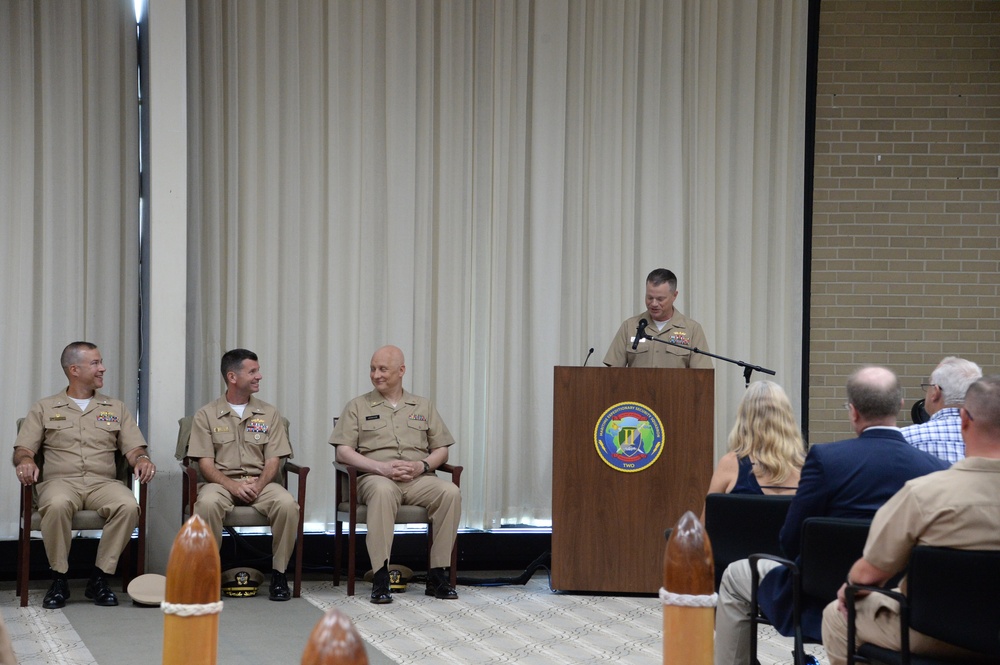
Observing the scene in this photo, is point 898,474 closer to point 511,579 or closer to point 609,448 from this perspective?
point 609,448

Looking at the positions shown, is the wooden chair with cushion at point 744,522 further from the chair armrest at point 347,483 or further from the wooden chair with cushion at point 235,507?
the wooden chair with cushion at point 235,507

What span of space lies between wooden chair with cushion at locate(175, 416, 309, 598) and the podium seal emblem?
151cm

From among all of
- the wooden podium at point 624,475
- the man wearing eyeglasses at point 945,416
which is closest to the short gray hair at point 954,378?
the man wearing eyeglasses at point 945,416

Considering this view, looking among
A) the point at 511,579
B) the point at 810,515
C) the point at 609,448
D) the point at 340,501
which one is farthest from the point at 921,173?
the point at 810,515

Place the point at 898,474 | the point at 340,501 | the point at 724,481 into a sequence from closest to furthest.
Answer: the point at 898,474, the point at 724,481, the point at 340,501

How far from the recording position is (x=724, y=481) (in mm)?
4023

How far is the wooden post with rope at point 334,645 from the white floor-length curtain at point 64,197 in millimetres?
6005

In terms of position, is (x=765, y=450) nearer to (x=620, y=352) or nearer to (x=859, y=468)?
(x=859, y=468)

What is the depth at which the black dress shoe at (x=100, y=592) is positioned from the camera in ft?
17.9

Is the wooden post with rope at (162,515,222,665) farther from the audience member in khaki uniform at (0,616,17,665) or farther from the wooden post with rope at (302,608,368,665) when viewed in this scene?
the audience member in khaki uniform at (0,616,17,665)

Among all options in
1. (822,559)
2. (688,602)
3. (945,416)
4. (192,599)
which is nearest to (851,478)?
(822,559)

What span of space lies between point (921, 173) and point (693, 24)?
1702mm

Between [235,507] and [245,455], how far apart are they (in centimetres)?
32

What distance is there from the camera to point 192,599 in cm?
90
